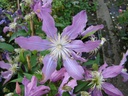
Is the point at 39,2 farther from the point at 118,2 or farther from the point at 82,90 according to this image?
the point at 118,2

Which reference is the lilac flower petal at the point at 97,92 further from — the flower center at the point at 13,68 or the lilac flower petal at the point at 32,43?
the flower center at the point at 13,68

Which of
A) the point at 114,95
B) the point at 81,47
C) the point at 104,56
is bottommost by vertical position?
the point at 104,56

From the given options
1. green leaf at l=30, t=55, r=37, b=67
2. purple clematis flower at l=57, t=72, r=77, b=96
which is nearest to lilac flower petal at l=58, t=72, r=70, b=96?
purple clematis flower at l=57, t=72, r=77, b=96

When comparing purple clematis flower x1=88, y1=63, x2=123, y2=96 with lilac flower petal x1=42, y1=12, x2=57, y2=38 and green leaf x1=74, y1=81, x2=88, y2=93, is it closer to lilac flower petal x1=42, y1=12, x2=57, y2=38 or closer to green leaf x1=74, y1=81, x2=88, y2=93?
green leaf x1=74, y1=81, x2=88, y2=93

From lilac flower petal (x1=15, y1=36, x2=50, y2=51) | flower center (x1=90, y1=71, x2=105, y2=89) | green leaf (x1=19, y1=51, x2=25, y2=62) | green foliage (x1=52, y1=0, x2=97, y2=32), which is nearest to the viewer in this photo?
lilac flower petal (x1=15, y1=36, x2=50, y2=51)

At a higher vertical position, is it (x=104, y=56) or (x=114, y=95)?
(x=114, y=95)

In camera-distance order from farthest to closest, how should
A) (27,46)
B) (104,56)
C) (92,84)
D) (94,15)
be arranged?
(94,15), (104,56), (92,84), (27,46)

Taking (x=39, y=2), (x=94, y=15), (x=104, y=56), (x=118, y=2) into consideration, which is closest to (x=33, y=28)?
(x=39, y=2)

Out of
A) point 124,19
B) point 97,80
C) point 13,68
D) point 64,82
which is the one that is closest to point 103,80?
point 97,80
